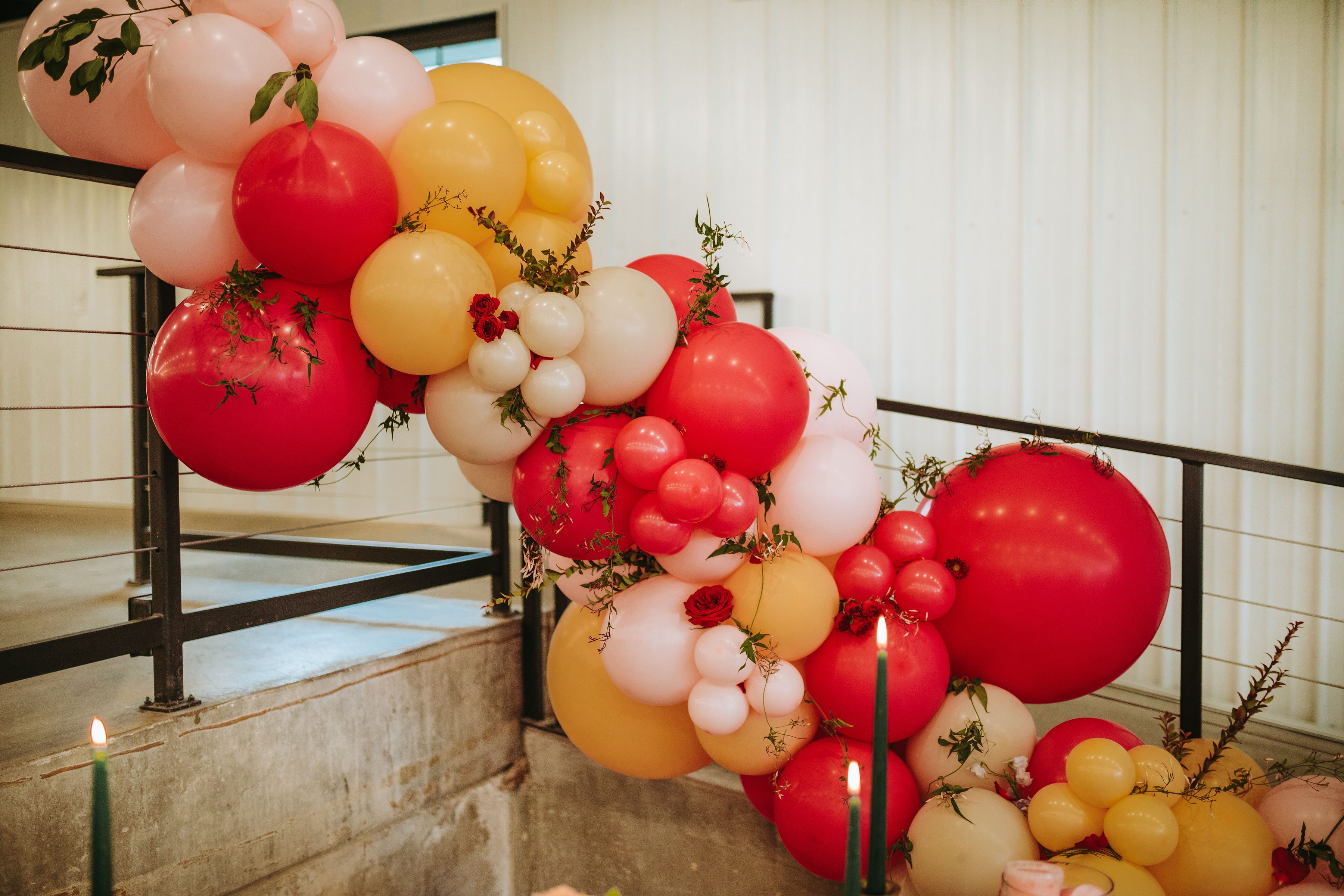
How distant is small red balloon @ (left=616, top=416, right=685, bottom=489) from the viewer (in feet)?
5.08

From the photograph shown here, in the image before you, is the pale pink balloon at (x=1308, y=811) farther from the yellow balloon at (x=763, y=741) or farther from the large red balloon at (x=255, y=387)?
the large red balloon at (x=255, y=387)

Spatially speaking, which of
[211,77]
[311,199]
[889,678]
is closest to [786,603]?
[889,678]

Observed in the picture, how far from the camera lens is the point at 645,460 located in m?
1.55

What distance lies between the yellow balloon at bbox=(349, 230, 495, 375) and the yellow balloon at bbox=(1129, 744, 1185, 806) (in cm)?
147

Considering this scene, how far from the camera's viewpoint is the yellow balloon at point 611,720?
187 centimetres

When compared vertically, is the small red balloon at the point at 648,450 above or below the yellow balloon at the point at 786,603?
above

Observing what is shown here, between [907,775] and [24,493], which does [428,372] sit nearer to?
[907,775]

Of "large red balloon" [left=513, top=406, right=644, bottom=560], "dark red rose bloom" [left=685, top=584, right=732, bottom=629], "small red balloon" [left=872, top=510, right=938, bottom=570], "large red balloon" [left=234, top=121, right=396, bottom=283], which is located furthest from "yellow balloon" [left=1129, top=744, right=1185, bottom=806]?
"large red balloon" [left=234, top=121, right=396, bottom=283]

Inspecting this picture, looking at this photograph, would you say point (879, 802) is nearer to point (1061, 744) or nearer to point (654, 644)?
point (654, 644)

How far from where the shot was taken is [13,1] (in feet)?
18.9

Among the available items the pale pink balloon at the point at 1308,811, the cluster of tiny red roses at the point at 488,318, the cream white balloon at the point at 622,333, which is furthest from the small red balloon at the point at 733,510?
the pale pink balloon at the point at 1308,811

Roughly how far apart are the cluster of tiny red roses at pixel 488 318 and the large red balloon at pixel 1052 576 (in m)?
1.04

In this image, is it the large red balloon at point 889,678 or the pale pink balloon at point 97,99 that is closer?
the pale pink balloon at point 97,99

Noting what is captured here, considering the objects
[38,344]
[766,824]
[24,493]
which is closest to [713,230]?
[766,824]
